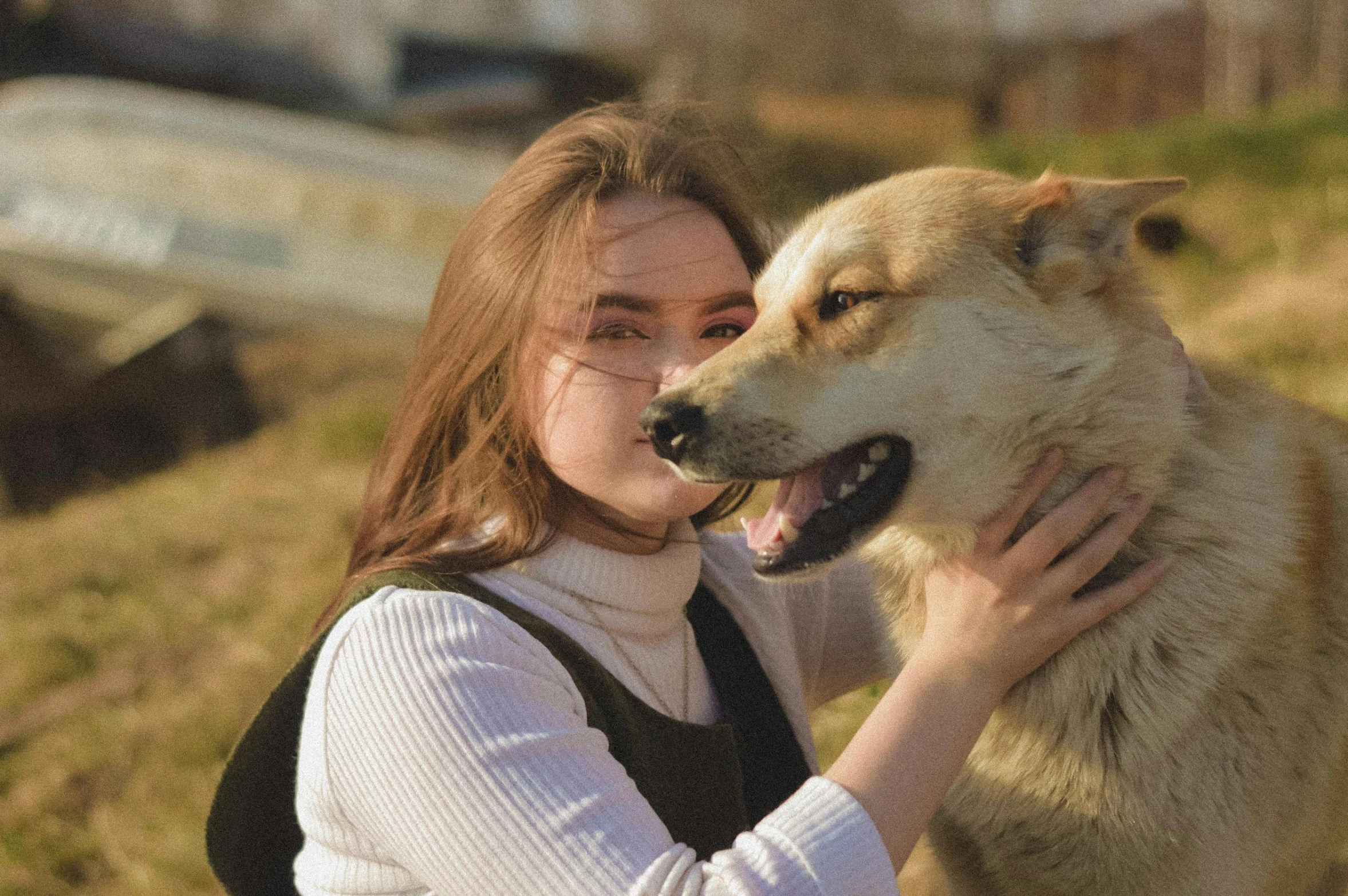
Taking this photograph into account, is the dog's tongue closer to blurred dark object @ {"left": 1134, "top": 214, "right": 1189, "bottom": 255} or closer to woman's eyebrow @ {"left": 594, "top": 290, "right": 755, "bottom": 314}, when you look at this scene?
woman's eyebrow @ {"left": 594, "top": 290, "right": 755, "bottom": 314}

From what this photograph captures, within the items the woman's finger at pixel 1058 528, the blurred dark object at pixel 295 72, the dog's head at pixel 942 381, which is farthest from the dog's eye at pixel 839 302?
the blurred dark object at pixel 295 72

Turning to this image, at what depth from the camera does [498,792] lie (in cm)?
128

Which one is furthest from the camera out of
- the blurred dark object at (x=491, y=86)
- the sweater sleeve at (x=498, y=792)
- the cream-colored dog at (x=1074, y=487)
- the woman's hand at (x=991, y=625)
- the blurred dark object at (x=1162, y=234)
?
the blurred dark object at (x=491, y=86)

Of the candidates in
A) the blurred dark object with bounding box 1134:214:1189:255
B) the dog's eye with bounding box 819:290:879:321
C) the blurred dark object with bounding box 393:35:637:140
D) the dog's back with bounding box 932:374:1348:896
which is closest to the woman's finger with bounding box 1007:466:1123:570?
the dog's back with bounding box 932:374:1348:896

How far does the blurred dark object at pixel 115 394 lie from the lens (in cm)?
684

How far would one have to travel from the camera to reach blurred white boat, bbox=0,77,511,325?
23.9 feet

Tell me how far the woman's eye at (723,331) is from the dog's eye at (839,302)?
16 cm

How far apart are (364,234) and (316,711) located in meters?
6.48

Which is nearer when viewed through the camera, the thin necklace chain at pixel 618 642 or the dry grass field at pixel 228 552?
the thin necklace chain at pixel 618 642

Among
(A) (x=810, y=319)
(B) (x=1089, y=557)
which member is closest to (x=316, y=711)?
(A) (x=810, y=319)

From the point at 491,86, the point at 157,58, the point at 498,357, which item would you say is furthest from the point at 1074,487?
the point at 157,58

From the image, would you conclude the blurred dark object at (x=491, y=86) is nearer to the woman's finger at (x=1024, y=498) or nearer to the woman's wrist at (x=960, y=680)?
the woman's finger at (x=1024, y=498)

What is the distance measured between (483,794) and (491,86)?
1104cm

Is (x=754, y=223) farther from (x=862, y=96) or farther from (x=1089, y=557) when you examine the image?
(x=862, y=96)
